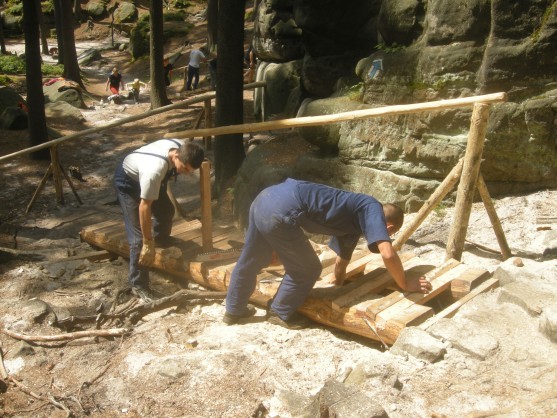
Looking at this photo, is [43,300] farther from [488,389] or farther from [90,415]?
[488,389]

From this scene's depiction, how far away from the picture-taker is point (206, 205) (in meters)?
6.57

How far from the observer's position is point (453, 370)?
13.3ft

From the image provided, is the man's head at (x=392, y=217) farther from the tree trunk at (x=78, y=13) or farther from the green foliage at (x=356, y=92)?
the tree trunk at (x=78, y=13)

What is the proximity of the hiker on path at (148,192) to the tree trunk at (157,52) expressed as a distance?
1188 cm

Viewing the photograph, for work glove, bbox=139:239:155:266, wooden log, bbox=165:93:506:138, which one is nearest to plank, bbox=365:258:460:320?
wooden log, bbox=165:93:506:138

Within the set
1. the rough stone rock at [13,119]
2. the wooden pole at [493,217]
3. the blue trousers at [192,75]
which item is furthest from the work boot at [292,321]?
the blue trousers at [192,75]

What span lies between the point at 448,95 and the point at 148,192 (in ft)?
13.2

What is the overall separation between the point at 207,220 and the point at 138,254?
2.98ft

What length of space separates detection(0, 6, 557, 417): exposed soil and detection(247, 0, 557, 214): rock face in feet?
1.77

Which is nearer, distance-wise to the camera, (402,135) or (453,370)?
(453,370)

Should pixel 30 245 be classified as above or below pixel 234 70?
below

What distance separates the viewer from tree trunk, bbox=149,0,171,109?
16922 millimetres

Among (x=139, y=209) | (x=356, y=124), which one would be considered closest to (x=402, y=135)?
(x=356, y=124)

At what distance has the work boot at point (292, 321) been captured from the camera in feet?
17.0
